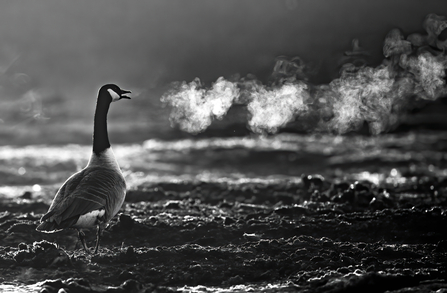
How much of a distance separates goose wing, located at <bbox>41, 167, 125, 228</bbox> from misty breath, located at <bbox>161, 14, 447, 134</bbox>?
1719 cm

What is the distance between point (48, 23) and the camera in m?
52.8

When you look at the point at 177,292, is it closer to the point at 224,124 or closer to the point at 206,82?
the point at 224,124

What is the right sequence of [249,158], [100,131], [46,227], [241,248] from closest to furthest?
[46,227], [241,248], [100,131], [249,158]

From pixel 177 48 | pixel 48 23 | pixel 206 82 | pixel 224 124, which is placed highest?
pixel 48 23

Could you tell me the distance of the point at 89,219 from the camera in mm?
8984

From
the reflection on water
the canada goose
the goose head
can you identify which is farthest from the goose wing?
the reflection on water

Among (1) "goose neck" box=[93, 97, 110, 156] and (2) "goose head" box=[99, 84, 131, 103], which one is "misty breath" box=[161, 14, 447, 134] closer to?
(2) "goose head" box=[99, 84, 131, 103]

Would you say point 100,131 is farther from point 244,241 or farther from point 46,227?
point 244,241

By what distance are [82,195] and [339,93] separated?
1968cm

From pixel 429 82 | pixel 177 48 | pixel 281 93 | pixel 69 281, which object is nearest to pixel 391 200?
pixel 69 281

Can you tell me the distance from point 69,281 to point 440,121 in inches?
1188

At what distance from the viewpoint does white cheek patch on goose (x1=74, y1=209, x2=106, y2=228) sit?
29.1 ft

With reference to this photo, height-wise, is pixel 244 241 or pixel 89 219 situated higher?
pixel 89 219

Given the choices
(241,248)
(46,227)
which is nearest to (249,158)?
(241,248)
